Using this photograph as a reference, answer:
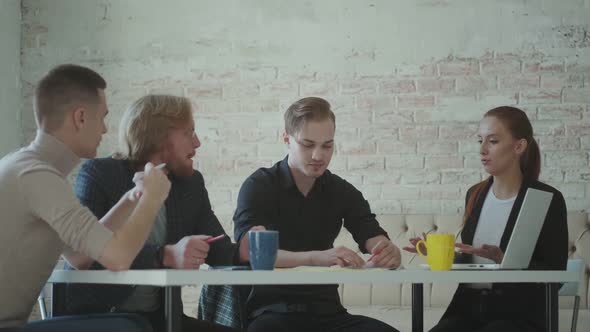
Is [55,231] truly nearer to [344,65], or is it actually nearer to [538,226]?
[538,226]

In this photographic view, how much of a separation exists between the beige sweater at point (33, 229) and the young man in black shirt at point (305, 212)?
0.71m

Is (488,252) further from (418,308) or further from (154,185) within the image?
(154,185)

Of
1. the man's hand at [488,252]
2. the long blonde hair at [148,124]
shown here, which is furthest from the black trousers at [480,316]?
the long blonde hair at [148,124]

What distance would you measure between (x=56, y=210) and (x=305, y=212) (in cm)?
103

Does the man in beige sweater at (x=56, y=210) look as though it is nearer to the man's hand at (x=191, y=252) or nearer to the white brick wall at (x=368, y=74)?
the man's hand at (x=191, y=252)

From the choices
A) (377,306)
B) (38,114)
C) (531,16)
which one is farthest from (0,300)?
(531,16)

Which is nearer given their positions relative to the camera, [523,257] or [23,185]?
[23,185]

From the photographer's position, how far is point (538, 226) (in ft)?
7.41

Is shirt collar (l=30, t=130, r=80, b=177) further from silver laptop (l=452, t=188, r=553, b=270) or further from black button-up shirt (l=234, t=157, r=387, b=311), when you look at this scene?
silver laptop (l=452, t=188, r=553, b=270)

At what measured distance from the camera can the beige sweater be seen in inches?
70.9

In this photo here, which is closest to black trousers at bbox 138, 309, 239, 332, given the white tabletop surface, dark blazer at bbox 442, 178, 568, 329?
the white tabletop surface

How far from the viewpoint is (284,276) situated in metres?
1.75

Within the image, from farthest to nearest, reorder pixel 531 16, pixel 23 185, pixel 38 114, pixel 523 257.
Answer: pixel 531 16, pixel 523 257, pixel 38 114, pixel 23 185

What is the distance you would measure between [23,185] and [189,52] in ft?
9.49
